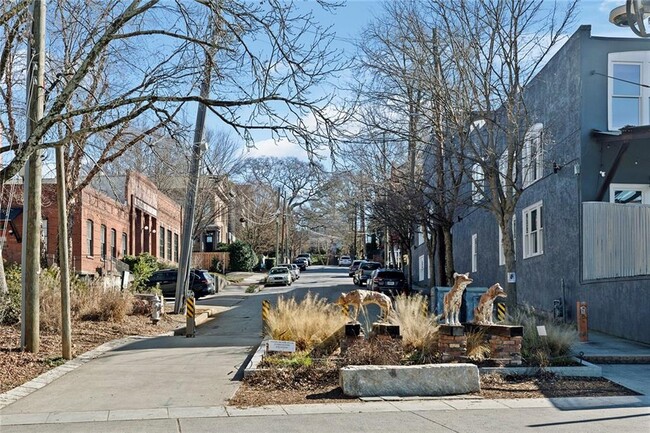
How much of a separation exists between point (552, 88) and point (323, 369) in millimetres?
13440

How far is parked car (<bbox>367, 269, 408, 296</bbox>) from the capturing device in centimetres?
3556

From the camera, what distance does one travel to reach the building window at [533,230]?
77.4ft

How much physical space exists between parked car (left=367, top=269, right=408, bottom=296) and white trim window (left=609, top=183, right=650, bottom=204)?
1608 cm

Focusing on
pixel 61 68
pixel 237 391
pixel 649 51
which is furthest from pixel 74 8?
pixel 649 51

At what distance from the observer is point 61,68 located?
15227 millimetres

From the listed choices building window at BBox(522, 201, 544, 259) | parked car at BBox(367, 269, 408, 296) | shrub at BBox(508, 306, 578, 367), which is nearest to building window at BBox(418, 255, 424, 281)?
parked car at BBox(367, 269, 408, 296)

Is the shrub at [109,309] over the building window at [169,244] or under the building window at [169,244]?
under

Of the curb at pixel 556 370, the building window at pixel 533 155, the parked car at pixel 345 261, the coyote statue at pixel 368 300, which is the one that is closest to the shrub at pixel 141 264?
the building window at pixel 533 155

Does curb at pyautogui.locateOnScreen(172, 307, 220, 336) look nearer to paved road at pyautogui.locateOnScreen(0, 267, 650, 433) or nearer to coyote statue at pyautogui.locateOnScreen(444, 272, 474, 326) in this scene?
paved road at pyautogui.locateOnScreen(0, 267, 650, 433)

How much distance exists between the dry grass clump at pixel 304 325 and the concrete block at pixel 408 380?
8.69ft

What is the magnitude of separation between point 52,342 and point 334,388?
7.47m

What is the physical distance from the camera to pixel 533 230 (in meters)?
24.7

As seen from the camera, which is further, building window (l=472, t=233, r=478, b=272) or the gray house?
building window (l=472, t=233, r=478, b=272)

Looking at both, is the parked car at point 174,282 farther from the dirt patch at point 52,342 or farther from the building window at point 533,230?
the building window at point 533,230
